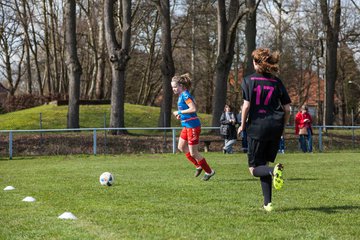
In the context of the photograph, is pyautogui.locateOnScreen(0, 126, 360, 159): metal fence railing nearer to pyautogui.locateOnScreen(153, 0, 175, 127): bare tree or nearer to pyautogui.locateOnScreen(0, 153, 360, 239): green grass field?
pyautogui.locateOnScreen(153, 0, 175, 127): bare tree

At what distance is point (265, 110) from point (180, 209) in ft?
5.26

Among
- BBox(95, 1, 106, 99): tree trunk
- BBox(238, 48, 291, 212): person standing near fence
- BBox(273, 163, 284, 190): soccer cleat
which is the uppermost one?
BBox(95, 1, 106, 99): tree trunk

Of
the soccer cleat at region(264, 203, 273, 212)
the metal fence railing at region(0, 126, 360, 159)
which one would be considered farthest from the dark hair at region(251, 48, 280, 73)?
the metal fence railing at region(0, 126, 360, 159)

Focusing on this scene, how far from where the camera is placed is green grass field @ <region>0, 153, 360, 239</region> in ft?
19.1

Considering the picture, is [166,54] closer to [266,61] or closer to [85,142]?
[85,142]

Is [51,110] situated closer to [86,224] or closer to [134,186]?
[134,186]

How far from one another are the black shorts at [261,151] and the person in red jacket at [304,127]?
16.8 meters

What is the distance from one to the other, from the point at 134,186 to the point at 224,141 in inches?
559

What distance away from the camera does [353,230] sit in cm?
593

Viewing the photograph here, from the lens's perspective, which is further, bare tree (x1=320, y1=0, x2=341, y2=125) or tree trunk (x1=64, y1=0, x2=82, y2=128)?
bare tree (x1=320, y1=0, x2=341, y2=125)

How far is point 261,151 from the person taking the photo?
24.1 ft

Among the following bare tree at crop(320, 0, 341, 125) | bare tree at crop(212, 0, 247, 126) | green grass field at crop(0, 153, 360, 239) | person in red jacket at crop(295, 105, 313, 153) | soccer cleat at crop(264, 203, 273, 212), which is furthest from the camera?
bare tree at crop(320, 0, 341, 125)

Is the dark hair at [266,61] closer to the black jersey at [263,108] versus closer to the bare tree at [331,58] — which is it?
the black jersey at [263,108]

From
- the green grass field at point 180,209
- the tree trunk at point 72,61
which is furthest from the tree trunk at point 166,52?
the green grass field at point 180,209
